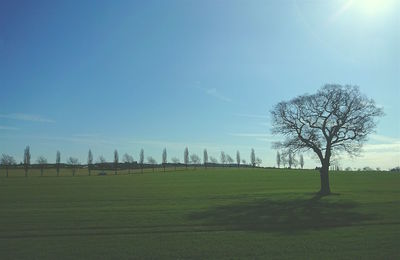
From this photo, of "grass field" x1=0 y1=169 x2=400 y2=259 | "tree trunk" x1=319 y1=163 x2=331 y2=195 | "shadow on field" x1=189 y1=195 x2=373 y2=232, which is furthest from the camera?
"tree trunk" x1=319 y1=163 x2=331 y2=195

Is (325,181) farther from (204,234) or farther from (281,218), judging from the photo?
(204,234)

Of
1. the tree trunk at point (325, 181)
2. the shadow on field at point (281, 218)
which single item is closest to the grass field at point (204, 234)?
the shadow on field at point (281, 218)

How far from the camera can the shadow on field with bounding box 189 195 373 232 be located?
21.2m

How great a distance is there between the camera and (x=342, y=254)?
45.7ft

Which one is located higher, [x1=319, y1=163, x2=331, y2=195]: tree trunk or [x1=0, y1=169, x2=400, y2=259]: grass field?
[x1=319, y1=163, x2=331, y2=195]: tree trunk

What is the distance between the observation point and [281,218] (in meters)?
24.3

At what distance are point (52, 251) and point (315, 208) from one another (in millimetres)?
20908

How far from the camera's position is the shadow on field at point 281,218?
834 inches

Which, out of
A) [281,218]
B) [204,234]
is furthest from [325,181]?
[204,234]

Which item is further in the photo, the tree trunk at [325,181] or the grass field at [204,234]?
the tree trunk at [325,181]

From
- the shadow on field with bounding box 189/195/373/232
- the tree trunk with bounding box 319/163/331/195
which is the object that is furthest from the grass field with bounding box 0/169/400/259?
the tree trunk with bounding box 319/163/331/195

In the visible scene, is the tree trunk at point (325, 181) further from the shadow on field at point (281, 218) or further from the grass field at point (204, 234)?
the grass field at point (204, 234)

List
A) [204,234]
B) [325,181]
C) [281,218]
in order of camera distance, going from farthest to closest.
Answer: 1. [325,181]
2. [281,218]
3. [204,234]

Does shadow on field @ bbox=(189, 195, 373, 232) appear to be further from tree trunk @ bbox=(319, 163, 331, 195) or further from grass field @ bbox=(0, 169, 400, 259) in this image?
tree trunk @ bbox=(319, 163, 331, 195)
